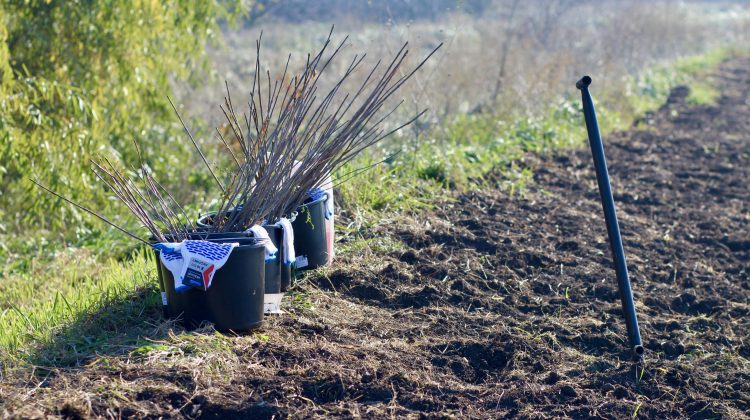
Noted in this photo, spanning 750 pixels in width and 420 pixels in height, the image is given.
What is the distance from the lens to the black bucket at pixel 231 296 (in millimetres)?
4363

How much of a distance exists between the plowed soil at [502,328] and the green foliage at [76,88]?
12.1ft

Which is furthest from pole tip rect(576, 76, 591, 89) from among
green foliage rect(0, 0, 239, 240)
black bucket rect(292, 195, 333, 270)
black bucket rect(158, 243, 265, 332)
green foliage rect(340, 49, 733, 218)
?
green foliage rect(0, 0, 239, 240)

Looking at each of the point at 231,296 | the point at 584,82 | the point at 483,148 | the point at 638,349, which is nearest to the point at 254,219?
the point at 231,296

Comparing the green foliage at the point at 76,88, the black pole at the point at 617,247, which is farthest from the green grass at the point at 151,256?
the black pole at the point at 617,247

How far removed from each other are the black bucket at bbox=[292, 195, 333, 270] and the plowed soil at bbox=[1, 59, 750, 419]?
5.1 inches

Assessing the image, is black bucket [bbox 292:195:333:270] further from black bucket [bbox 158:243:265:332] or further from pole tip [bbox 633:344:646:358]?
pole tip [bbox 633:344:646:358]

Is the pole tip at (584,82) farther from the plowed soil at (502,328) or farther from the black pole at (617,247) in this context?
the plowed soil at (502,328)

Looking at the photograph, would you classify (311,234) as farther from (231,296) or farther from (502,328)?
(502,328)

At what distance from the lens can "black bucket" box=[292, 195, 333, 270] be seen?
5.42 m

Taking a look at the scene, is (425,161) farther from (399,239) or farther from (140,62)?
(140,62)

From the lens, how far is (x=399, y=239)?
21.0 feet

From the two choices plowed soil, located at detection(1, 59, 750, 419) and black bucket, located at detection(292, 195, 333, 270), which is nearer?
plowed soil, located at detection(1, 59, 750, 419)

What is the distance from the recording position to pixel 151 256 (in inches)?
269

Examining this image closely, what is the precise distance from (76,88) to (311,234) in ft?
14.4
